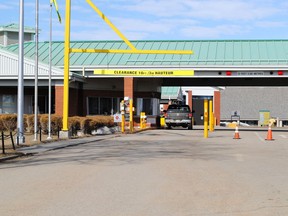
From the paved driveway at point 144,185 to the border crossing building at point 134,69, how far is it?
2112 cm

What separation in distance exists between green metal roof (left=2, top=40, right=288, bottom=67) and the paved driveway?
25375mm

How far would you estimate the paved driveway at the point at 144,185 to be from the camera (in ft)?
25.4

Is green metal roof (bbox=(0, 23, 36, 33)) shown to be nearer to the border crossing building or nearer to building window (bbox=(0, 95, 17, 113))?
the border crossing building

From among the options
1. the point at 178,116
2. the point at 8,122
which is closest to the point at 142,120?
the point at 178,116

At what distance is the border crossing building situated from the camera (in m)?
39.3

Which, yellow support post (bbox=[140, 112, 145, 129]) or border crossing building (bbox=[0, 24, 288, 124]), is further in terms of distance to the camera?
border crossing building (bbox=[0, 24, 288, 124])

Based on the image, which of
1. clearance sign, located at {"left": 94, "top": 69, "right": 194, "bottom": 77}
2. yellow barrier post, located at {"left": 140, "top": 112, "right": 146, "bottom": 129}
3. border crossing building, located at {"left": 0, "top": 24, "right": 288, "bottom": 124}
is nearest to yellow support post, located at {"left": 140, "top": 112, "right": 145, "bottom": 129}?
yellow barrier post, located at {"left": 140, "top": 112, "right": 146, "bottom": 129}

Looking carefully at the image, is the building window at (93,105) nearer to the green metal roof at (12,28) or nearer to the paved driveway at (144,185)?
the green metal roof at (12,28)

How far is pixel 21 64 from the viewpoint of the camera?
21.0 metres

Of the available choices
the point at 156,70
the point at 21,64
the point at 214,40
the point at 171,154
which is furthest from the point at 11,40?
the point at 171,154

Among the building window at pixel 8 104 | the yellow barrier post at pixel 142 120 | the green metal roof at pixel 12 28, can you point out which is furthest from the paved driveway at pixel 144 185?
the green metal roof at pixel 12 28

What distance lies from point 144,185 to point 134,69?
29.6m

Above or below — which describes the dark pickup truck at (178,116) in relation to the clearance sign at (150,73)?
below

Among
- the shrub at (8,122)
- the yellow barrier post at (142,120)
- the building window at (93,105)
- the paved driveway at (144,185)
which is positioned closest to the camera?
the paved driveway at (144,185)
